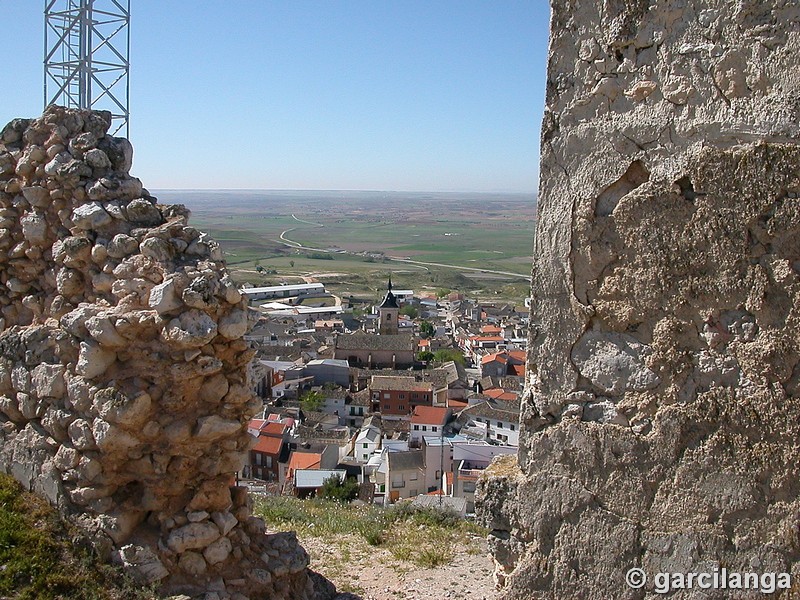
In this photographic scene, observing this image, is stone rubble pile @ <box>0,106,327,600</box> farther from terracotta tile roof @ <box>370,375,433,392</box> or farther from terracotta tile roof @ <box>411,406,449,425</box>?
terracotta tile roof @ <box>370,375,433,392</box>

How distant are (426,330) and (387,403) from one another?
2268cm

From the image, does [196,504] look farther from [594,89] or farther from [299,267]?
[299,267]

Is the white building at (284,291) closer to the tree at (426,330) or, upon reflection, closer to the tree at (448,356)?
the tree at (426,330)

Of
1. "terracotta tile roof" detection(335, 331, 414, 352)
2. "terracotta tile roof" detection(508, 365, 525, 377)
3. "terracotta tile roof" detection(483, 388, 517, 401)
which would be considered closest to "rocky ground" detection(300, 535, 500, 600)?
"terracotta tile roof" detection(483, 388, 517, 401)

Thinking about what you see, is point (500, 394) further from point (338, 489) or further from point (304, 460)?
point (338, 489)

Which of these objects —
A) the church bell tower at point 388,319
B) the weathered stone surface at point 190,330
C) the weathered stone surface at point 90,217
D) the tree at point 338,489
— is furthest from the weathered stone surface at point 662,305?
the church bell tower at point 388,319

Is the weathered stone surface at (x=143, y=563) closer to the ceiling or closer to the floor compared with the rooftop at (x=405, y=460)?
closer to the ceiling

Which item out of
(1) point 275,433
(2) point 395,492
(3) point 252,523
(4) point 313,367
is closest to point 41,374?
(3) point 252,523

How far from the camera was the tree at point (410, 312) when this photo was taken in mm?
64738

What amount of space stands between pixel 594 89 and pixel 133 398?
3.23 m

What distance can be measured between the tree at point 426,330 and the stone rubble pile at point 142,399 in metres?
49.2

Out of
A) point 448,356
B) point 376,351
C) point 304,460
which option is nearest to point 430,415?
point 304,460

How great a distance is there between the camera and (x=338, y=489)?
15.3m

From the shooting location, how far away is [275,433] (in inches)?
972
